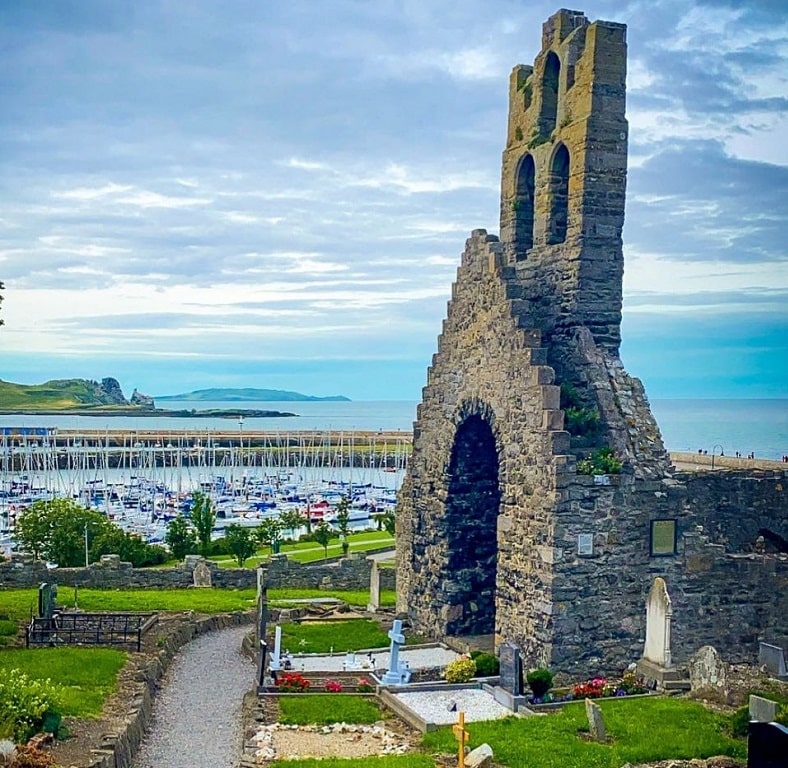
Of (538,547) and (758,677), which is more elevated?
(538,547)

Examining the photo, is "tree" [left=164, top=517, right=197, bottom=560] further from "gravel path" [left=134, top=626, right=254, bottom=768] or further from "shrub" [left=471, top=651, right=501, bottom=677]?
"shrub" [left=471, top=651, right=501, bottom=677]

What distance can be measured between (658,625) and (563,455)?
3861 mm

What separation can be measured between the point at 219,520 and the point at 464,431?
57.0 meters

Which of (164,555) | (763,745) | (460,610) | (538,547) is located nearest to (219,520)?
(164,555)

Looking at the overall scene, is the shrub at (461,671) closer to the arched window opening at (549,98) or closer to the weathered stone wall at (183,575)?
the arched window opening at (549,98)

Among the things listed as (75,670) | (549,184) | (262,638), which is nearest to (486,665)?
(262,638)

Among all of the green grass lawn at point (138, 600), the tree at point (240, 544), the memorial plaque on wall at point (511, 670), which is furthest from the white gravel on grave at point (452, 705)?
the tree at point (240, 544)

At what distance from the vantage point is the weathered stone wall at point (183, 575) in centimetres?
3416

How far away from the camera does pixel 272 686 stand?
20.1 meters

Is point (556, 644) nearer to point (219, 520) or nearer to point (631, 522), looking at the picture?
point (631, 522)

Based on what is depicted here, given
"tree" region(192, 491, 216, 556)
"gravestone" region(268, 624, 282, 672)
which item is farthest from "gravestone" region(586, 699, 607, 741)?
"tree" region(192, 491, 216, 556)

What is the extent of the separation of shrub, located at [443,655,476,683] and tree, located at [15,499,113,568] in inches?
884

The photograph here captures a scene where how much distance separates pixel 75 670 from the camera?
20453 millimetres

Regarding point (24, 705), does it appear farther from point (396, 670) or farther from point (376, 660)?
point (376, 660)
